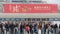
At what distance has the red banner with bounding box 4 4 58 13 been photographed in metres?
23.0

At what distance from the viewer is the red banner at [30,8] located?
905 inches

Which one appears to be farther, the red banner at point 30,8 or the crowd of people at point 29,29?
the red banner at point 30,8

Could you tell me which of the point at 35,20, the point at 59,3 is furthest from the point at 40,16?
the point at 59,3

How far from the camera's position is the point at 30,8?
23.2 m

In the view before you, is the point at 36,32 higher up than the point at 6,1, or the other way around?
the point at 6,1

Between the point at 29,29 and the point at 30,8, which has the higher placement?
the point at 30,8

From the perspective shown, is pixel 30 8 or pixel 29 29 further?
pixel 30 8

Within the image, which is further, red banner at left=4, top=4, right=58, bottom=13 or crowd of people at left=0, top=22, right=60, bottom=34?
red banner at left=4, top=4, right=58, bottom=13

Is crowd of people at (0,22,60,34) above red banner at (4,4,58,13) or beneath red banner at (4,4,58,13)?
→ beneath

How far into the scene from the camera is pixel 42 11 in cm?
2322

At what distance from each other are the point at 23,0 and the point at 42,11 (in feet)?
9.12

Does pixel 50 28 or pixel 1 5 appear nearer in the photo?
pixel 50 28

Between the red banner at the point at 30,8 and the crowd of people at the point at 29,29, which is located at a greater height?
the red banner at the point at 30,8

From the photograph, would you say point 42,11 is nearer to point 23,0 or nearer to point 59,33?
point 23,0
